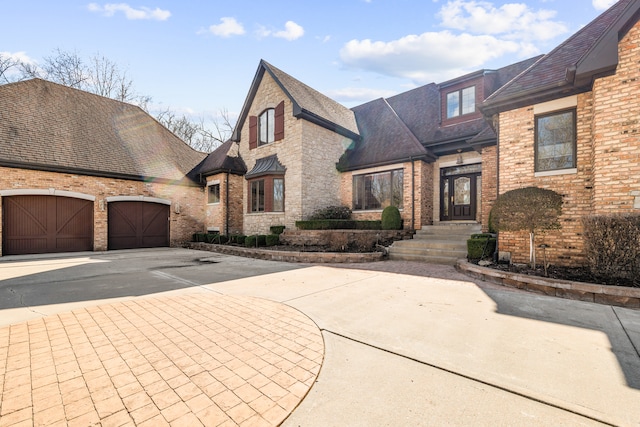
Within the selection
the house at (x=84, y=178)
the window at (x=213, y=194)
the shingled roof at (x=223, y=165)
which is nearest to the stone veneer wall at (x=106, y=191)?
the house at (x=84, y=178)

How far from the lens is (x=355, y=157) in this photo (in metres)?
14.4

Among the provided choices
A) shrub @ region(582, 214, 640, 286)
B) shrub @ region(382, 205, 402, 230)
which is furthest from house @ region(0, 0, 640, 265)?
shrub @ region(582, 214, 640, 286)

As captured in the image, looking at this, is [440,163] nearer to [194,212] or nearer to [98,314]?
[98,314]

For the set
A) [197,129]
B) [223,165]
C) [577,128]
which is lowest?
[577,128]

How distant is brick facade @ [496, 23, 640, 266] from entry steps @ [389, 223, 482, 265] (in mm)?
1521

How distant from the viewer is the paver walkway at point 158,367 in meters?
1.95

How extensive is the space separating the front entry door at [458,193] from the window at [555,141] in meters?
4.43

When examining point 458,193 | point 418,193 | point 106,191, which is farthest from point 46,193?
point 458,193

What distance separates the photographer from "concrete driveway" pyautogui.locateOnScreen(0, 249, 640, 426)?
78.1 inches

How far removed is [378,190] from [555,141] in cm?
717

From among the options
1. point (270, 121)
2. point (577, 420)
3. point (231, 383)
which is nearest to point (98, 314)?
point (231, 383)

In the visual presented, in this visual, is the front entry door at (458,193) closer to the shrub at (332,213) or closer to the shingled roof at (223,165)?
the shrub at (332,213)

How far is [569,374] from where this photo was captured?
244cm

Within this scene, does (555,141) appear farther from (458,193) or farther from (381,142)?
Answer: (381,142)
